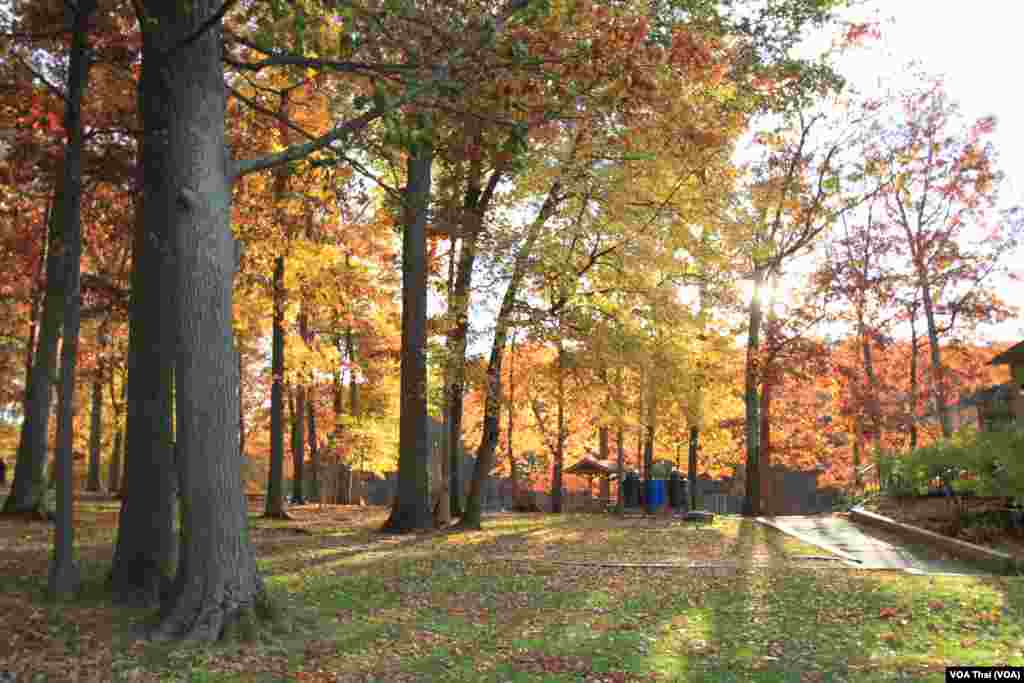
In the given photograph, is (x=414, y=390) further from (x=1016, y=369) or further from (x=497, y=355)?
(x=1016, y=369)

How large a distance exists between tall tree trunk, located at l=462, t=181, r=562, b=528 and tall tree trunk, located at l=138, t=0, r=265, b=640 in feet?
31.3

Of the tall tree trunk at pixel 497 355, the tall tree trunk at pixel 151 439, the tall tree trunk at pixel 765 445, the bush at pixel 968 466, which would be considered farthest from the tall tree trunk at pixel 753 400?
the tall tree trunk at pixel 151 439

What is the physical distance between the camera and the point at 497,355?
1762 cm

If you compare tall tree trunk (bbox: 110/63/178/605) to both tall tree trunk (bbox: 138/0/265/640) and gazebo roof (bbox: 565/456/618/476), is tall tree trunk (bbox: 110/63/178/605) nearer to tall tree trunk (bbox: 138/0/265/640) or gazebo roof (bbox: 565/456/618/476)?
tall tree trunk (bbox: 138/0/265/640)

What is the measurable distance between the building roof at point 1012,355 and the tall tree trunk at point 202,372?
19088mm

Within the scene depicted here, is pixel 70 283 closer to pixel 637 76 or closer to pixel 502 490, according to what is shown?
pixel 637 76

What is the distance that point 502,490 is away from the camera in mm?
44406

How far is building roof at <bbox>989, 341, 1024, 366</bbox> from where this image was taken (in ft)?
66.4

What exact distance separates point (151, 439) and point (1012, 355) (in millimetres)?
19687

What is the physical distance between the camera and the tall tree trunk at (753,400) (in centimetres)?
2258

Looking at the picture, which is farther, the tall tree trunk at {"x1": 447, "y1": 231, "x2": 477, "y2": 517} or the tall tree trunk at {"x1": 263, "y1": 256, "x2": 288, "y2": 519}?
the tall tree trunk at {"x1": 263, "y1": 256, "x2": 288, "y2": 519}

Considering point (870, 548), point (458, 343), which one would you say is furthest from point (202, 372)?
point (870, 548)

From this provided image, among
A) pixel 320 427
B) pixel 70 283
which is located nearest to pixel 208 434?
pixel 70 283

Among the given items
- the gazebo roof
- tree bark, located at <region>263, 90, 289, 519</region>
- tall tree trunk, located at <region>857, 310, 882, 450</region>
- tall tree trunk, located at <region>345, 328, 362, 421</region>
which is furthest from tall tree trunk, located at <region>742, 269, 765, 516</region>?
tall tree trunk, located at <region>345, 328, 362, 421</region>
